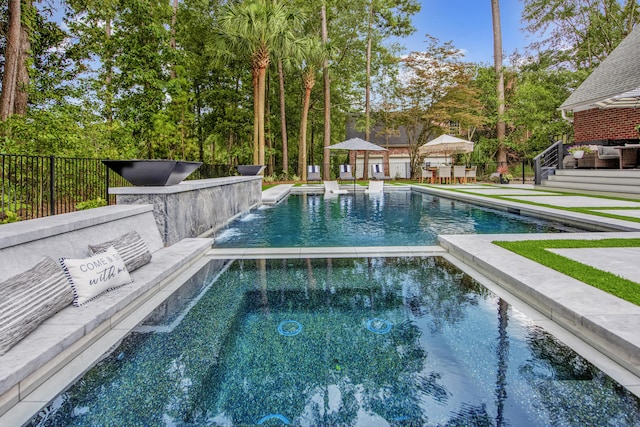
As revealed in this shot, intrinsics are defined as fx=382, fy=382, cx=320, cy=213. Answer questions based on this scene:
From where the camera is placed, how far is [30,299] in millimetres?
2273

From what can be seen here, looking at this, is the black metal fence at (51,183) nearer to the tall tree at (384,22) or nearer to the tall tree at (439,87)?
the tall tree at (384,22)

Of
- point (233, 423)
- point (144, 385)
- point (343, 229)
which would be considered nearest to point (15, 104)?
point (343, 229)

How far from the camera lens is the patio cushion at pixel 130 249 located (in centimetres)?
336

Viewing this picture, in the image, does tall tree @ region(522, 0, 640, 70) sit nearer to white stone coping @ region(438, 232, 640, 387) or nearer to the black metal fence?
the black metal fence

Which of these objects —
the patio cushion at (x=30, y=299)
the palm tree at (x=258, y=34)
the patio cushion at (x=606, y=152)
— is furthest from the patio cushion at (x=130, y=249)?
the patio cushion at (x=606, y=152)

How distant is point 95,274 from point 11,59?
26.6ft

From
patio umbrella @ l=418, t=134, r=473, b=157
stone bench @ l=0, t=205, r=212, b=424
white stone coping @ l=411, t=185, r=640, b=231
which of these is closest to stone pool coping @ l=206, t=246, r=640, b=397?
white stone coping @ l=411, t=185, r=640, b=231

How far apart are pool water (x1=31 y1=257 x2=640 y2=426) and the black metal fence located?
3.29m

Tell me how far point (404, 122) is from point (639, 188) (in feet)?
49.5

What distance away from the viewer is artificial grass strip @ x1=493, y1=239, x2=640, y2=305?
3008 mm

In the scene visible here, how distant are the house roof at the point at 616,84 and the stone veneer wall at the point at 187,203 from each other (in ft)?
42.3

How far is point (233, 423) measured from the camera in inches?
66.5

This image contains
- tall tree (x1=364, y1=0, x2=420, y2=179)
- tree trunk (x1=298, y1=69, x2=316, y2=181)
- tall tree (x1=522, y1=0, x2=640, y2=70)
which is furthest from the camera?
tall tree (x1=364, y1=0, x2=420, y2=179)

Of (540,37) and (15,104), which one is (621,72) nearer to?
(540,37)
